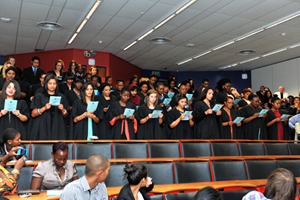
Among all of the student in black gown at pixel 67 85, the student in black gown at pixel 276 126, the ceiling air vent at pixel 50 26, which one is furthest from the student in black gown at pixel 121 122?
the ceiling air vent at pixel 50 26

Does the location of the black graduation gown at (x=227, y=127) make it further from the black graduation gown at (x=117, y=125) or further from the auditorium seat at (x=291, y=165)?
the auditorium seat at (x=291, y=165)

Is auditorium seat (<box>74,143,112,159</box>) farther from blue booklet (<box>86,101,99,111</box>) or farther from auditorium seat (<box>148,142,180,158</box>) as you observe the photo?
blue booklet (<box>86,101,99,111</box>)

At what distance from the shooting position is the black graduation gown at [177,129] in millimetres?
5687

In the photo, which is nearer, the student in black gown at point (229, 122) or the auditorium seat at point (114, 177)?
the auditorium seat at point (114, 177)

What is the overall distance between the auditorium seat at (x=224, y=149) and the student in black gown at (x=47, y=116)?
→ 249cm

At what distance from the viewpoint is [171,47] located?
1127 centimetres

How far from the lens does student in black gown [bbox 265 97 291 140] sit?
6.99m

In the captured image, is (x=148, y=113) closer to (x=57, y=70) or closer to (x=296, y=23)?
(x=57, y=70)

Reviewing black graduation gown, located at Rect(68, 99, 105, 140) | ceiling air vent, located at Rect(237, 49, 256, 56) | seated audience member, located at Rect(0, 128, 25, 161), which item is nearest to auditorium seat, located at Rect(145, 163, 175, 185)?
seated audience member, located at Rect(0, 128, 25, 161)

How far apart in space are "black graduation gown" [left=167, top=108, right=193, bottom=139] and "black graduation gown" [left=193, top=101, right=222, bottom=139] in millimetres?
188

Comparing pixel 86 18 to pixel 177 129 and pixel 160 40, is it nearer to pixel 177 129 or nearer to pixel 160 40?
pixel 160 40

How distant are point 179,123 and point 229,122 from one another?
3.58ft

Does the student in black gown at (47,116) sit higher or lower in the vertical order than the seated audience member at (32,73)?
lower

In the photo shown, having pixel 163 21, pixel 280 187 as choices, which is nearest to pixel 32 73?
pixel 163 21
